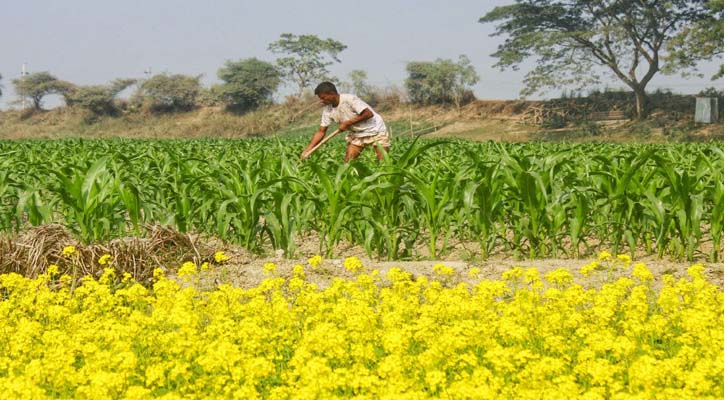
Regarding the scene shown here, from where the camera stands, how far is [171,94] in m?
73.0

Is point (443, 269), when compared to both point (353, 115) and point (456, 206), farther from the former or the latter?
point (353, 115)

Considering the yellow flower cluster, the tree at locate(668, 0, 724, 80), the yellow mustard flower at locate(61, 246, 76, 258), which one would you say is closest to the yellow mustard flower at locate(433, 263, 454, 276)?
the yellow flower cluster

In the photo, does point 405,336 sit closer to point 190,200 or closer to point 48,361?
point 48,361

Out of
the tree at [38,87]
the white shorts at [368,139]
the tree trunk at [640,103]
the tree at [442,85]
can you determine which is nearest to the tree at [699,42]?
the tree trunk at [640,103]

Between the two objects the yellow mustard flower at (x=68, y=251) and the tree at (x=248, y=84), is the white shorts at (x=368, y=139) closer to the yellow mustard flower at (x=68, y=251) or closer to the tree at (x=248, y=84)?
the yellow mustard flower at (x=68, y=251)

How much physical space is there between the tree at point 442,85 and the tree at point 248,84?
13.3 metres

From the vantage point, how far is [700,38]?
140 ft

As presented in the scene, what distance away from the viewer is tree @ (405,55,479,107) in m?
59.8

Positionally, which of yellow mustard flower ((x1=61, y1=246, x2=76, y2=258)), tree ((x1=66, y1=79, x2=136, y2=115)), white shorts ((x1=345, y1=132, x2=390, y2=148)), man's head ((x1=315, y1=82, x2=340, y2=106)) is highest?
tree ((x1=66, y1=79, x2=136, y2=115))

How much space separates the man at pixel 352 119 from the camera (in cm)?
1122

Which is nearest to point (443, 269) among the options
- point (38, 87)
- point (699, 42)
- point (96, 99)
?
point (699, 42)

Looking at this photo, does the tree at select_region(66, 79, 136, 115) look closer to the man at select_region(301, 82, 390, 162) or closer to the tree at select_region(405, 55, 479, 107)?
the tree at select_region(405, 55, 479, 107)

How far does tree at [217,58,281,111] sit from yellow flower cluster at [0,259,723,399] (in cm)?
6523

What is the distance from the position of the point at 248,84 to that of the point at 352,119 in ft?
200
